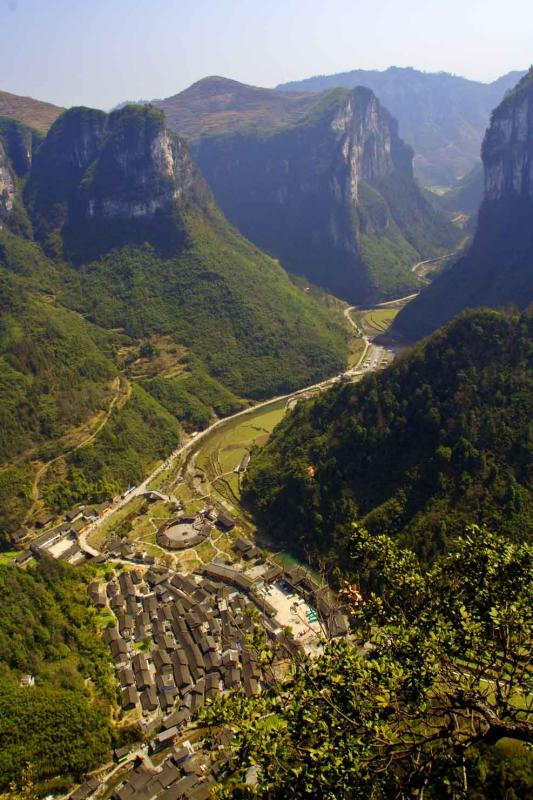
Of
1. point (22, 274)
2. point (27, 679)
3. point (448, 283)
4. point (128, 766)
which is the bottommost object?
point (128, 766)

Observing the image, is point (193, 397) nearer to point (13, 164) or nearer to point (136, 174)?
point (136, 174)

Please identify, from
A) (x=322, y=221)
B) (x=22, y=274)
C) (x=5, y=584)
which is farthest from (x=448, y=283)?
(x=5, y=584)

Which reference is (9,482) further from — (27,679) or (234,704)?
(234,704)

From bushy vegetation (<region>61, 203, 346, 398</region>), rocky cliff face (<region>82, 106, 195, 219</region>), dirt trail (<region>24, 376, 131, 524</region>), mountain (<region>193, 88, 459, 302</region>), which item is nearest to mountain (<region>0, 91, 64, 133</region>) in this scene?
rocky cliff face (<region>82, 106, 195, 219</region>)

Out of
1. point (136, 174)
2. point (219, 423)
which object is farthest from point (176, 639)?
point (136, 174)

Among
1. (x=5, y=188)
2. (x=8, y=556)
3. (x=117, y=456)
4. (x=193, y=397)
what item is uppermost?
(x=5, y=188)

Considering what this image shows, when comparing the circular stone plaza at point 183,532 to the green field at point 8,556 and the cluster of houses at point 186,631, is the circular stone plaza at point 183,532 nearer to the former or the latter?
the cluster of houses at point 186,631
